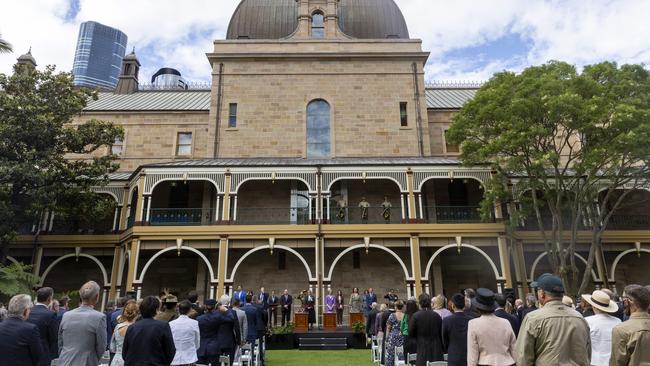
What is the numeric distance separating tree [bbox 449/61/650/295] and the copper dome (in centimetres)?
1222

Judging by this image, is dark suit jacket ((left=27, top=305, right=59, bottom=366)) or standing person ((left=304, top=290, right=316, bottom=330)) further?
standing person ((left=304, top=290, right=316, bottom=330))

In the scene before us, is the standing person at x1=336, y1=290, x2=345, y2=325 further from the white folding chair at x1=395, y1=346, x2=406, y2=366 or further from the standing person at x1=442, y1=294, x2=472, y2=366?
the standing person at x1=442, y1=294, x2=472, y2=366

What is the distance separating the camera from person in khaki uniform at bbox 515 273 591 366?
156 inches

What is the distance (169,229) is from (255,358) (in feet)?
34.8

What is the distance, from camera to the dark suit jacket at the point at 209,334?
7660 millimetres

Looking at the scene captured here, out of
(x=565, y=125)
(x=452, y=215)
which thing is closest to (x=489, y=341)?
(x=565, y=125)

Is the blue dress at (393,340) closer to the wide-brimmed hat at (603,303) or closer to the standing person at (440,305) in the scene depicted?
the standing person at (440,305)

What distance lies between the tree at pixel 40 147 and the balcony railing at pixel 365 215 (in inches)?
448

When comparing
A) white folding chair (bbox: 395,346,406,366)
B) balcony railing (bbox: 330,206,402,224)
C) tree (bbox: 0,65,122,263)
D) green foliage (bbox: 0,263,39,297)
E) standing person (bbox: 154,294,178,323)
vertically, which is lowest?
white folding chair (bbox: 395,346,406,366)

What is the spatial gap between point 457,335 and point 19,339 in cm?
520

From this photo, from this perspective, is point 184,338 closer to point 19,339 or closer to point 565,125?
point 19,339

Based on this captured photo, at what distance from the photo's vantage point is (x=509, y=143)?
1773cm

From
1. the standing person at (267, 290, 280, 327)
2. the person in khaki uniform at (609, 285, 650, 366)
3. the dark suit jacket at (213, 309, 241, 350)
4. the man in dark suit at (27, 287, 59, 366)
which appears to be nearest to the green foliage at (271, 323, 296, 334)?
the standing person at (267, 290, 280, 327)

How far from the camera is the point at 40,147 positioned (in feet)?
63.8
